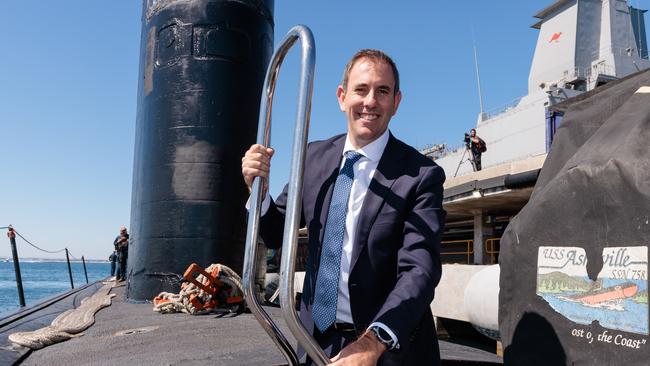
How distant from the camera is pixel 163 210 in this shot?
6.23m

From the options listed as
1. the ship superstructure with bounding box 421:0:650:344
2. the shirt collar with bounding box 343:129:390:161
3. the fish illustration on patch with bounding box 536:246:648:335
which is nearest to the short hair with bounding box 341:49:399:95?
the shirt collar with bounding box 343:129:390:161

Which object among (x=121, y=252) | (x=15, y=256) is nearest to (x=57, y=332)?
(x=15, y=256)

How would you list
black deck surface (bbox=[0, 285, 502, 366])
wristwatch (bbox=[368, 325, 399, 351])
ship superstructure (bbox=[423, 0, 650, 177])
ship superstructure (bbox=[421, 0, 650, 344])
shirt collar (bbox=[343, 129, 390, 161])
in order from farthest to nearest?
ship superstructure (bbox=[423, 0, 650, 177]), ship superstructure (bbox=[421, 0, 650, 344]), black deck surface (bbox=[0, 285, 502, 366]), shirt collar (bbox=[343, 129, 390, 161]), wristwatch (bbox=[368, 325, 399, 351])

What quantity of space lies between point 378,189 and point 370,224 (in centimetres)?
14

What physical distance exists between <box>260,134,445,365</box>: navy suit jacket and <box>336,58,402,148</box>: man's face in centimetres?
13

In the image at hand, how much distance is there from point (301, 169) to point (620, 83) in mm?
1688

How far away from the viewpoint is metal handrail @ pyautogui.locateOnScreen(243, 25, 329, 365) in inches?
65.4

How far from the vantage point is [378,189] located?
204 cm

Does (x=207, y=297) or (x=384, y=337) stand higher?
(x=384, y=337)

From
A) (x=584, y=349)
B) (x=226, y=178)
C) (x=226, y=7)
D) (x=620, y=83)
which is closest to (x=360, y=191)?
(x=584, y=349)

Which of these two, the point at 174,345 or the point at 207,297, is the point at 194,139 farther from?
the point at 174,345

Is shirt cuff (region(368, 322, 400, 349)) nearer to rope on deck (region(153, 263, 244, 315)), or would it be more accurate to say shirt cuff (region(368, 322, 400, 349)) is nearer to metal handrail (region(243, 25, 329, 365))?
metal handrail (region(243, 25, 329, 365))

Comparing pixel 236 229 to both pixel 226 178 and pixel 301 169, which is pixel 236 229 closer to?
pixel 226 178

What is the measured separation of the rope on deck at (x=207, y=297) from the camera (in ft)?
18.5
